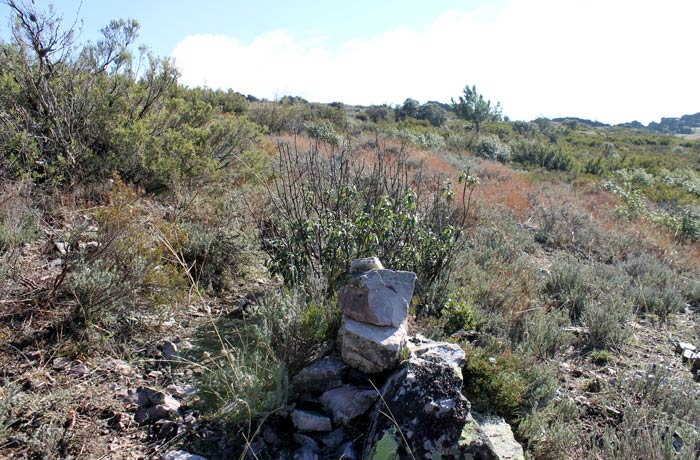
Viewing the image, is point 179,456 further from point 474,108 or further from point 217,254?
point 474,108

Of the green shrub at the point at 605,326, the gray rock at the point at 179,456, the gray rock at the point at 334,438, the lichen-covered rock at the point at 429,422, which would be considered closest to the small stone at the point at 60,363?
the gray rock at the point at 179,456

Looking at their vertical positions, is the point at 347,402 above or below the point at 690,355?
above

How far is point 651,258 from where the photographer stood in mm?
6863

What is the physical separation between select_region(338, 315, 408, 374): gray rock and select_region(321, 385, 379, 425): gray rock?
148mm

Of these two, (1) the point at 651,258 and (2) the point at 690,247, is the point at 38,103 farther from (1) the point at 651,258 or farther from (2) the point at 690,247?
(2) the point at 690,247

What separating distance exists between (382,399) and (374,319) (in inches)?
20.2

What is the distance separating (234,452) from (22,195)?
3292mm

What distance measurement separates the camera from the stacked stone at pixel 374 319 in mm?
2781

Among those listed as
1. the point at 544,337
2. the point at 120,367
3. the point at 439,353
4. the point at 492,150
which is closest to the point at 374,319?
the point at 439,353

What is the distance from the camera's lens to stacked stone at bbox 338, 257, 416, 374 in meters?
2.78

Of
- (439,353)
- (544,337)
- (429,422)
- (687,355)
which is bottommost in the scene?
(687,355)

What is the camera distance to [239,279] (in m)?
4.54

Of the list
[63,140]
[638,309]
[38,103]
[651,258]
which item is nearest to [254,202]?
[63,140]

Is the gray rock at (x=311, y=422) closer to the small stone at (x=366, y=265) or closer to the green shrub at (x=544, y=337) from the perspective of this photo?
the small stone at (x=366, y=265)
